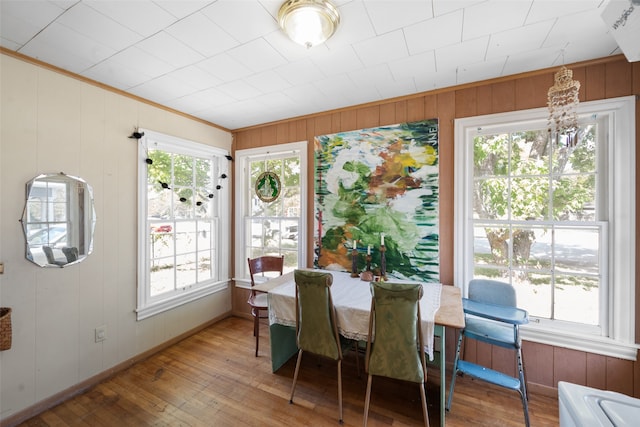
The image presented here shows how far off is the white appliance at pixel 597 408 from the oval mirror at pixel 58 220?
3017 mm

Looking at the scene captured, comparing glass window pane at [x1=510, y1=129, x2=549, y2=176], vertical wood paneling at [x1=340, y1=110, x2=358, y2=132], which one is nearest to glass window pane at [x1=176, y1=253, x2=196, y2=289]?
vertical wood paneling at [x1=340, y1=110, x2=358, y2=132]

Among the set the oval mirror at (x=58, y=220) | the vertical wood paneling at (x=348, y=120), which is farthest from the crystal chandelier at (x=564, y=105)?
the oval mirror at (x=58, y=220)

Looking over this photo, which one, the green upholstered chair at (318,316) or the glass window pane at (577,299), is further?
the glass window pane at (577,299)

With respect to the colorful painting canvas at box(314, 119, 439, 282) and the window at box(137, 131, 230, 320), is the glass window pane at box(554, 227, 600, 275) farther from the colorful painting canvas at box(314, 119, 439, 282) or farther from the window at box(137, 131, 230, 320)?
the window at box(137, 131, 230, 320)

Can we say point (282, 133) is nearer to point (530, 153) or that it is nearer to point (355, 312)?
point (355, 312)

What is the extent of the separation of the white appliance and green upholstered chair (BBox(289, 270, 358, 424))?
46.1 inches

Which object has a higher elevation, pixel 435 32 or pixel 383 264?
Answer: pixel 435 32

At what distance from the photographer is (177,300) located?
9.13 ft

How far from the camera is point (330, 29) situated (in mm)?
1464

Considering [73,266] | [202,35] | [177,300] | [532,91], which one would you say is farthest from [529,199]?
[73,266]

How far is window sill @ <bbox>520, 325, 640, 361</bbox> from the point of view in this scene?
1.77 metres

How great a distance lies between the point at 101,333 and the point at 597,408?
3.11 meters

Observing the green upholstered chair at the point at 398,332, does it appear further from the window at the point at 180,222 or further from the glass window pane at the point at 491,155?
the window at the point at 180,222

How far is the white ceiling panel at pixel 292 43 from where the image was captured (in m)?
1.39
